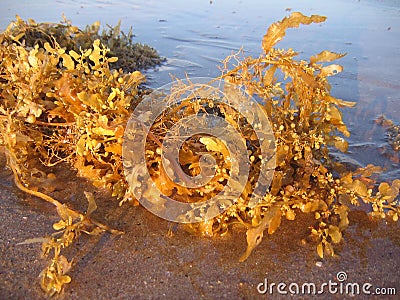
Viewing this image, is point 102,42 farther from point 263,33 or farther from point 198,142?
point 198,142

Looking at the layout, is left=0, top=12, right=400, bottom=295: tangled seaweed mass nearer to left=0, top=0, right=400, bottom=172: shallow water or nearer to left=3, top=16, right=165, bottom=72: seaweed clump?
left=0, top=0, right=400, bottom=172: shallow water

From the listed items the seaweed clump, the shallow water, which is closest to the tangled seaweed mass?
the shallow water

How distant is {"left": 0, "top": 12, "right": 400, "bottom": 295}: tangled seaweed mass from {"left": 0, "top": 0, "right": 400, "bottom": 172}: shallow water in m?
0.62

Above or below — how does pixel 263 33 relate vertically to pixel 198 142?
above

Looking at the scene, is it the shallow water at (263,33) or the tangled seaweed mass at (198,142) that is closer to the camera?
the tangled seaweed mass at (198,142)

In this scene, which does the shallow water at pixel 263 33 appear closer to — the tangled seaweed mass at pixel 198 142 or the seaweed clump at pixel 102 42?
the seaweed clump at pixel 102 42

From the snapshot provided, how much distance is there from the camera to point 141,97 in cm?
196

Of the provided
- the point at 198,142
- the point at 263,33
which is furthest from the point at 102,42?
the point at 198,142

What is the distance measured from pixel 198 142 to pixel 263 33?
3261 mm

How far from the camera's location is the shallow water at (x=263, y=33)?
2.87 m

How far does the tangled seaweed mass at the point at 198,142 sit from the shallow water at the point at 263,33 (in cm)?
62

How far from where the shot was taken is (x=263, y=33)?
15.2 ft

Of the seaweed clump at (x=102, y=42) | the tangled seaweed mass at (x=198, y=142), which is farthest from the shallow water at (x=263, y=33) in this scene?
the tangled seaweed mass at (x=198, y=142)

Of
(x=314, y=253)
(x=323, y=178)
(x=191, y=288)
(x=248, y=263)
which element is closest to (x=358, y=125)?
(x=323, y=178)
